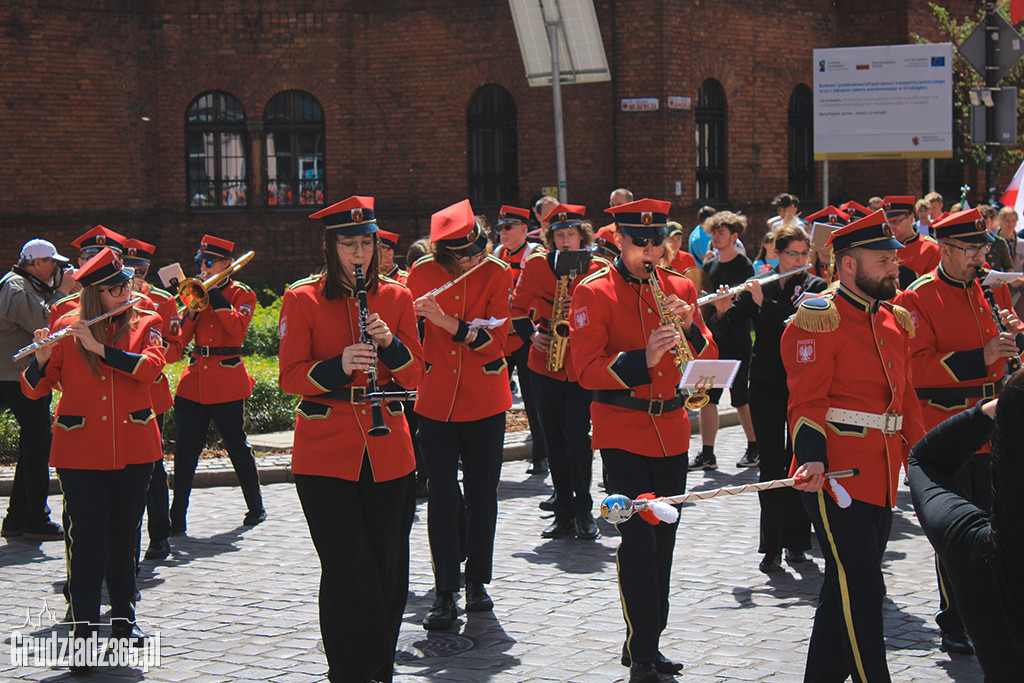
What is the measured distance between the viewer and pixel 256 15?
23.0 m

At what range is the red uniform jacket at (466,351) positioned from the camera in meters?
7.19

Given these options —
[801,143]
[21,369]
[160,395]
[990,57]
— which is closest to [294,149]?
[801,143]

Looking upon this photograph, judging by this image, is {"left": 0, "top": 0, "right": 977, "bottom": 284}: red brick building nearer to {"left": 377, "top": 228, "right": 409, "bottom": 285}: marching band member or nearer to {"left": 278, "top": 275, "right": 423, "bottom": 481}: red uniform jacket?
{"left": 377, "top": 228, "right": 409, "bottom": 285}: marching band member

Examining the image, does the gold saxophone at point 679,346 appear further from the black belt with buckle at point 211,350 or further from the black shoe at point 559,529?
the black belt with buckle at point 211,350

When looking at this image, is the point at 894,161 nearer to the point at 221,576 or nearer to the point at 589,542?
Result: the point at 589,542

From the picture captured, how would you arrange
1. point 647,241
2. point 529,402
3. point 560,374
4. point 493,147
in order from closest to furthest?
1. point 647,241
2. point 560,374
3. point 529,402
4. point 493,147

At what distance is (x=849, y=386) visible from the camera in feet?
17.8

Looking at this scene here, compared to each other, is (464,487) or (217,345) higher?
(217,345)

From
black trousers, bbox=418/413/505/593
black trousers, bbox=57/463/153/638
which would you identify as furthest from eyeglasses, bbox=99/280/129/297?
black trousers, bbox=418/413/505/593

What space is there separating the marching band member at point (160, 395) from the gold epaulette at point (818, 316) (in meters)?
4.64

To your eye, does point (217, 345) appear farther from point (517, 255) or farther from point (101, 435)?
point (517, 255)

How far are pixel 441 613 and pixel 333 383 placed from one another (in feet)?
6.62

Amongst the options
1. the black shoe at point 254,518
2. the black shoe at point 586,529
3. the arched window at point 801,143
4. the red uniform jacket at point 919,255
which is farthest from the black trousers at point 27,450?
the arched window at point 801,143

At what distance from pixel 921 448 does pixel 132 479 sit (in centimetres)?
460
